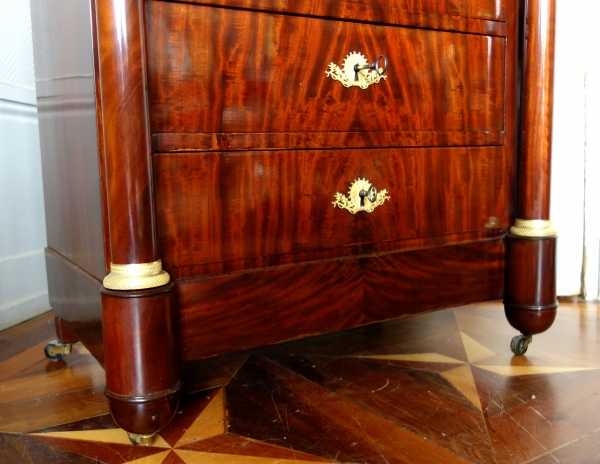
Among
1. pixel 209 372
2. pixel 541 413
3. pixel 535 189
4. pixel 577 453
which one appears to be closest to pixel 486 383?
pixel 541 413

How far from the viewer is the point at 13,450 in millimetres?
760

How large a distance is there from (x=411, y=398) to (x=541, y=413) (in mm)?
175

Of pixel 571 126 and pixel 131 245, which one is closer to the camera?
pixel 131 245

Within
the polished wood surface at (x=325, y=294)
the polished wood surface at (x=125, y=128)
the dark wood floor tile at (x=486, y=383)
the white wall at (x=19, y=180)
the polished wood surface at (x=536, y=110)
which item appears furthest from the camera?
the white wall at (x=19, y=180)

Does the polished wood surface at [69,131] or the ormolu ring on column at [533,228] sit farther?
the ormolu ring on column at [533,228]

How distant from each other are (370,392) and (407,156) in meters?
0.36

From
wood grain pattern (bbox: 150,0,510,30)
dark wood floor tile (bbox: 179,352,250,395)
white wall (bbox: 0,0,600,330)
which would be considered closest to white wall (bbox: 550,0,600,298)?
white wall (bbox: 0,0,600,330)

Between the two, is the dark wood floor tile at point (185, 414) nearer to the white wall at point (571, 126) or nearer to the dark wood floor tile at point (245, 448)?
the dark wood floor tile at point (245, 448)

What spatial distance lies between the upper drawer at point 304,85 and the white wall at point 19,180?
742mm

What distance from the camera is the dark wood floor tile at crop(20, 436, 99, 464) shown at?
726 millimetres

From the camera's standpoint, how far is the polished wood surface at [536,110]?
985 mm

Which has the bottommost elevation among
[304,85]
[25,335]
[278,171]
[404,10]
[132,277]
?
[25,335]

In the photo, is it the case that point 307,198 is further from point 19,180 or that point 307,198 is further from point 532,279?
point 19,180

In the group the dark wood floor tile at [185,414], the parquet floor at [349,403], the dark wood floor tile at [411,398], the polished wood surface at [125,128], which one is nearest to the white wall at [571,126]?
the parquet floor at [349,403]
